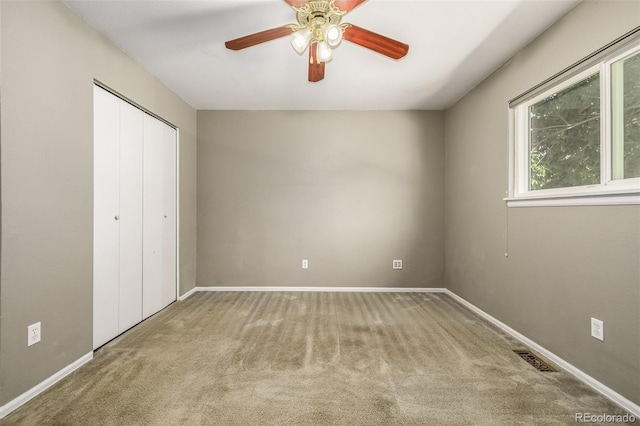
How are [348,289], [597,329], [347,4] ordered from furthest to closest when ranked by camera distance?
[348,289] → [597,329] → [347,4]

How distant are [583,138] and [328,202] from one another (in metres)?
2.65

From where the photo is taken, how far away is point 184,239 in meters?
3.77

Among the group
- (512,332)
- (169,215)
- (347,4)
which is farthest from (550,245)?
(169,215)

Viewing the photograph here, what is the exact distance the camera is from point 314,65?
81.0 inches

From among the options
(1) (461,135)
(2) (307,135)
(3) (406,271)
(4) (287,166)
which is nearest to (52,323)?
(4) (287,166)

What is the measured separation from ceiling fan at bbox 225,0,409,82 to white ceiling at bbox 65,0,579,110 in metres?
0.37

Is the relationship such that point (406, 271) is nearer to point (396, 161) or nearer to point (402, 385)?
point (396, 161)

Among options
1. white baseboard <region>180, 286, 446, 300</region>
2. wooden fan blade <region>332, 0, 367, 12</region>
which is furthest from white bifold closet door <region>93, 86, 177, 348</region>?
wooden fan blade <region>332, 0, 367, 12</region>

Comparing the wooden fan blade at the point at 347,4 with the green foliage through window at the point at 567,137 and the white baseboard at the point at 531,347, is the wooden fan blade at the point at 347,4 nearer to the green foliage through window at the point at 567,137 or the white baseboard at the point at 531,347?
the green foliage through window at the point at 567,137

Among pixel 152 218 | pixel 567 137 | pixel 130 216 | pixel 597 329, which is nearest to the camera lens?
pixel 597 329

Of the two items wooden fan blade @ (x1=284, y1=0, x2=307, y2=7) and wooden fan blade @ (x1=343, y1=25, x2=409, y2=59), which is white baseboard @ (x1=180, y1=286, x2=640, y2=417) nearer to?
wooden fan blade @ (x1=343, y1=25, x2=409, y2=59)

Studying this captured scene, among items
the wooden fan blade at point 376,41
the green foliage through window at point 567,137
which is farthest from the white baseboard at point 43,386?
the green foliage through window at point 567,137

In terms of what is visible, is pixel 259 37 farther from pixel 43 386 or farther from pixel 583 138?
pixel 43 386

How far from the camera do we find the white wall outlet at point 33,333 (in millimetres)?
1711
